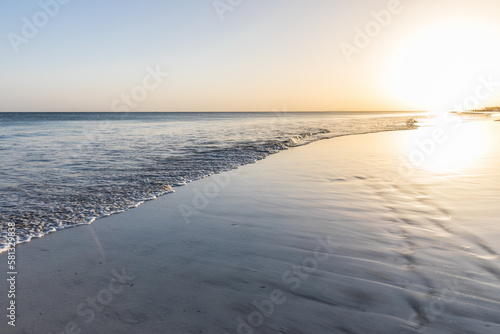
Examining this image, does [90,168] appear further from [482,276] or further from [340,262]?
[482,276]

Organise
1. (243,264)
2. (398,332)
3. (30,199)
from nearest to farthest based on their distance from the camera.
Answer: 1. (398,332)
2. (243,264)
3. (30,199)

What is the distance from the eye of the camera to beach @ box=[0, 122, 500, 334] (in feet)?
9.37

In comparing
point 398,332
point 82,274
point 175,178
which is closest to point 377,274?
point 398,332

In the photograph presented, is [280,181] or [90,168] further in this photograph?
[90,168]

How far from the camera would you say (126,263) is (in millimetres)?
4055

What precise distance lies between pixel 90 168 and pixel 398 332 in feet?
36.2

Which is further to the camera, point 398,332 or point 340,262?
point 340,262

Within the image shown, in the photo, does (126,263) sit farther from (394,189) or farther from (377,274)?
(394,189)

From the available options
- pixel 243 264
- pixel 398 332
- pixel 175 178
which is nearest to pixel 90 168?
pixel 175 178

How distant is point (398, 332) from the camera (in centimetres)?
264

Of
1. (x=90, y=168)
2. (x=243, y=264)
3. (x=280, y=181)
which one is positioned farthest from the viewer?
(x=90, y=168)

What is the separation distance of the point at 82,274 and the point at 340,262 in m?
3.08

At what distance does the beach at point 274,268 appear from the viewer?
9.37 ft

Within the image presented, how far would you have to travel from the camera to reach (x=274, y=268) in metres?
3.83
